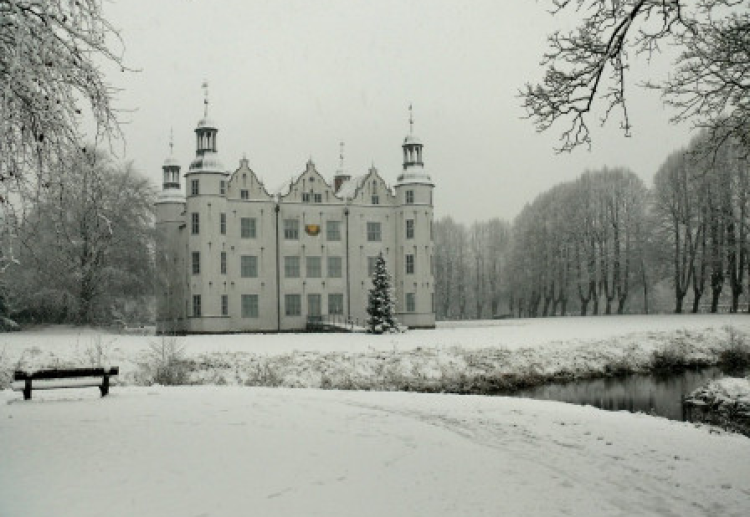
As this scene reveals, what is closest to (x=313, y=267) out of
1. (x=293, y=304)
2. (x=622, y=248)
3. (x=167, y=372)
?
(x=293, y=304)

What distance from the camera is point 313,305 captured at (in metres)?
44.2

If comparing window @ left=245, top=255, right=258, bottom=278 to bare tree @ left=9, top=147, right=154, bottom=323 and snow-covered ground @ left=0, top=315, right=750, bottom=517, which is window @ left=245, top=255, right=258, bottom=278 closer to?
bare tree @ left=9, top=147, right=154, bottom=323

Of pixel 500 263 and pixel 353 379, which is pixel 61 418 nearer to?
pixel 353 379

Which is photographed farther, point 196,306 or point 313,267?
point 313,267

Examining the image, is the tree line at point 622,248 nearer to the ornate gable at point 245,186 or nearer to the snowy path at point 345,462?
the ornate gable at point 245,186

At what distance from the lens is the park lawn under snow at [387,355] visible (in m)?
24.3

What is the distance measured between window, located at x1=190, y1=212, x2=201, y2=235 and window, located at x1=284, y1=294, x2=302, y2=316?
21.7 feet

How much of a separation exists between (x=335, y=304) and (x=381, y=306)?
7554 millimetres

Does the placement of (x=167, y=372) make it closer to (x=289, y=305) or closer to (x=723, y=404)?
(x=723, y=404)

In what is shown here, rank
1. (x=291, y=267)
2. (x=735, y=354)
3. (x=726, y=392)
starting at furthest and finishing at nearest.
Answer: (x=291, y=267) → (x=735, y=354) → (x=726, y=392)

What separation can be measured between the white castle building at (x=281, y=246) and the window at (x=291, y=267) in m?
0.06

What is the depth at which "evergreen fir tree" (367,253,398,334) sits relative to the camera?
37344mm

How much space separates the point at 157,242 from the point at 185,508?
3646 cm

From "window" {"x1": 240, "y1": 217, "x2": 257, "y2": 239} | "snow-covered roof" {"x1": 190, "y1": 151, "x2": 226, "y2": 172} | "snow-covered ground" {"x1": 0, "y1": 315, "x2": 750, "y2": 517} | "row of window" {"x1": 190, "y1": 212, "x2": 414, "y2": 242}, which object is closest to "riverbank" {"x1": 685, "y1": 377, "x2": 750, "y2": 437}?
"snow-covered ground" {"x1": 0, "y1": 315, "x2": 750, "y2": 517}
